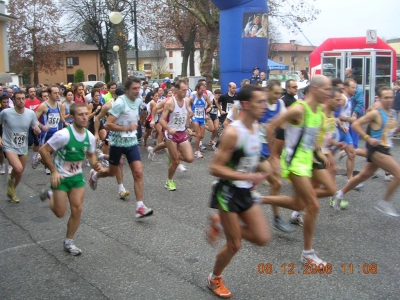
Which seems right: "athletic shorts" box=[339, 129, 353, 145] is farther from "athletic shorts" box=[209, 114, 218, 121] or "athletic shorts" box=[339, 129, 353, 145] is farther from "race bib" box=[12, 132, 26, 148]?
"athletic shorts" box=[209, 114, 218, 121]

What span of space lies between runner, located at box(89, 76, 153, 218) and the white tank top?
1530 millimetres

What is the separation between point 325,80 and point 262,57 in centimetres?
1234

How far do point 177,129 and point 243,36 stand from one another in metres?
8.94

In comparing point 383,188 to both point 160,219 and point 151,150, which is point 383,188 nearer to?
point 160,219

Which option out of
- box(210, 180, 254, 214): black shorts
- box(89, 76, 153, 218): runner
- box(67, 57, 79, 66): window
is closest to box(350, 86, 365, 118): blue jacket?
box(89, 76, 153, 218): runner

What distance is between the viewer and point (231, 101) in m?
12.7

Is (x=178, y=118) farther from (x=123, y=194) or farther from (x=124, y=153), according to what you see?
(x=124, y=153)

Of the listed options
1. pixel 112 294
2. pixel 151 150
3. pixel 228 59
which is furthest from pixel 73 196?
pixel 228 59

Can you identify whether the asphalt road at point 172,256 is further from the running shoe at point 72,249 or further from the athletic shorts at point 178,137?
the athletic shorts at point 178,137

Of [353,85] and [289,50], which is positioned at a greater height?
[289,50]

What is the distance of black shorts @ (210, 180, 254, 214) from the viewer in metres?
3.81

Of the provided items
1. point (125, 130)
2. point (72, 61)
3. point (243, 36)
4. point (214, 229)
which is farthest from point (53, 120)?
point (72, 61)

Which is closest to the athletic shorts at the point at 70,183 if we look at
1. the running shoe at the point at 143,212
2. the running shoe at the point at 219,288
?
the running shoe at the point at 143,212

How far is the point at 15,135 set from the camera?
7418mm
